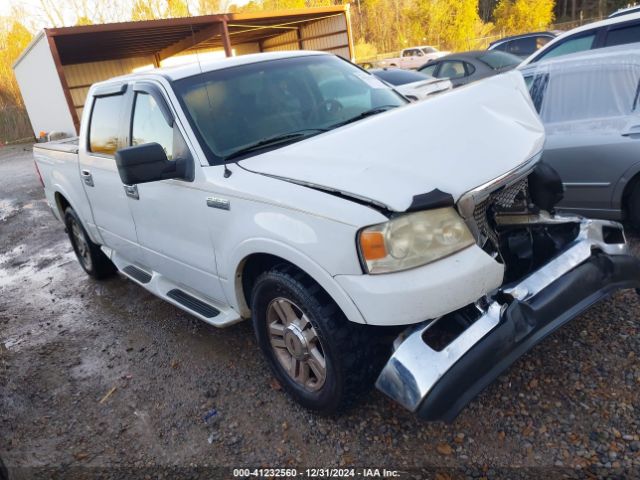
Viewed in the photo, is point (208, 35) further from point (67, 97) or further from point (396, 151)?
point (396, 151)

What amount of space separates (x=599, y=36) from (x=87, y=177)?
18.2ft

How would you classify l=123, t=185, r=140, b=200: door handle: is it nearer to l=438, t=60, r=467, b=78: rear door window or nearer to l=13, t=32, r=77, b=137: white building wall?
l=13, t=32, r=77, b=137: white building wall

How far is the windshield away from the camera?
3.03 meters

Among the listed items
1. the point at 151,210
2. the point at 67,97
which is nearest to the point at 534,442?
the point at 151,210

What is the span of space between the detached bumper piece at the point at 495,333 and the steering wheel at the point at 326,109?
1589 mm

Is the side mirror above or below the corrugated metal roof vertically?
below

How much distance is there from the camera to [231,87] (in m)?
3.26

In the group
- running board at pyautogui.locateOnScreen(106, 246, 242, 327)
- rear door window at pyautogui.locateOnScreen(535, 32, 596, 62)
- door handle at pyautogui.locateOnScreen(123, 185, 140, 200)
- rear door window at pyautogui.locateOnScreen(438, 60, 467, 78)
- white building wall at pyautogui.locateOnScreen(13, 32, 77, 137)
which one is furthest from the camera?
white building wall at pyautogui.locateOnScreen(13, 32, 77, 137)

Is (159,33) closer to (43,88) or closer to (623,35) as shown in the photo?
(43,88)

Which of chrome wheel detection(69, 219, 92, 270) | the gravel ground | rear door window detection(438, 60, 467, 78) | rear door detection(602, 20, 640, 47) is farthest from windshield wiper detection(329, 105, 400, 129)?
rear door window detection(438, 60, 467, 78)

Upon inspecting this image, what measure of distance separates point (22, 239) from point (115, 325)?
4.49 m

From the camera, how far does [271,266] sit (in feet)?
9.25

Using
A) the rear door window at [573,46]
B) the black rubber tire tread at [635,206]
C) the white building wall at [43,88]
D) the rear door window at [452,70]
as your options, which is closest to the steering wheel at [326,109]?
the black rubber tire tread at [635,206]

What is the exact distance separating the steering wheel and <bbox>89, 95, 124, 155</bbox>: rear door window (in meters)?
1.60
